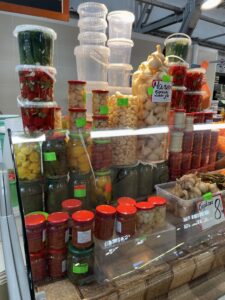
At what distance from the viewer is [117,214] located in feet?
2.64

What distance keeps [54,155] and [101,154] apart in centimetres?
19

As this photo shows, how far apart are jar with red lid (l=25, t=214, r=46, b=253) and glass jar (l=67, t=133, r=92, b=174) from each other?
0.25 m

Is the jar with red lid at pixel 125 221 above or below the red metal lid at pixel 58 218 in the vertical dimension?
below

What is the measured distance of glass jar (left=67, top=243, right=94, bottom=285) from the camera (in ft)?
2.39

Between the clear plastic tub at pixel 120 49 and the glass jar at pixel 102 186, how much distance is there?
88 cm

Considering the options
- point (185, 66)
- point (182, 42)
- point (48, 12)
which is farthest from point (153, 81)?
point (48, 12)

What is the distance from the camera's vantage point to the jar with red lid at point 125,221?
2.60ft

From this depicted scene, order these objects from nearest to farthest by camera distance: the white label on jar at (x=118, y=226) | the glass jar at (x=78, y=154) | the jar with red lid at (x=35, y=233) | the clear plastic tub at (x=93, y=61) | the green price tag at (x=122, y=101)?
the jar with red lid at (x=35, y=233) < the white label on jar at (x=118, y=226) < the glass jar at (x=78, y=154) < the green price tag at (x=122, y=101) < the clear plastic tub at (x=93, y=61)

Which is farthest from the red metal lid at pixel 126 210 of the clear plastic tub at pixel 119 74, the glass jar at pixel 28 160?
the clear plastic tub at pixel 119 74

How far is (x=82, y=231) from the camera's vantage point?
71cm

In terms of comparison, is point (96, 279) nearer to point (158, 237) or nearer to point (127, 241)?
point (127, 241)

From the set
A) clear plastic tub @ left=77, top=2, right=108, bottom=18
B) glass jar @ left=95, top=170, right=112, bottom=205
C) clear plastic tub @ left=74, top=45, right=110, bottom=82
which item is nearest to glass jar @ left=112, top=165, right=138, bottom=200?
glass jar @ left=95, top=170, right=112, bottom=205

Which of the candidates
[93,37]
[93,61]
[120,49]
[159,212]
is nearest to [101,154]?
[159,212]

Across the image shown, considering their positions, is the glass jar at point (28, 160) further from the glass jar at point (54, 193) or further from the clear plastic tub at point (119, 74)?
the clear plastic tub at point (119, 74)
